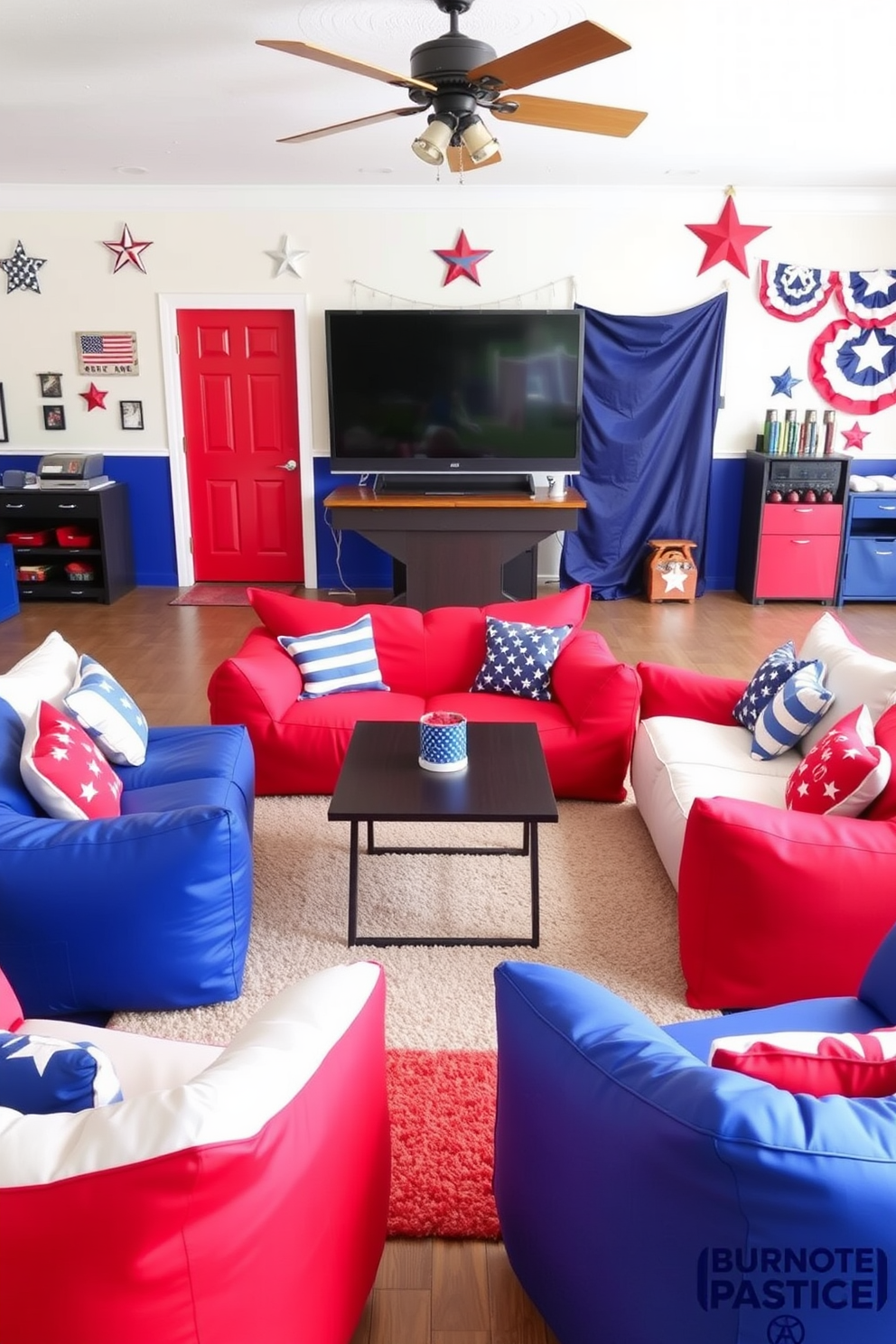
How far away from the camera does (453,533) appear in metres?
5.99

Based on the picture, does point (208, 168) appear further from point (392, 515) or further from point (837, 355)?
point (837, 355)

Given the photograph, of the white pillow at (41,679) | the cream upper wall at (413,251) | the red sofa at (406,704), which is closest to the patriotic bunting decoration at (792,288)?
the cream upper wall at (413,251)

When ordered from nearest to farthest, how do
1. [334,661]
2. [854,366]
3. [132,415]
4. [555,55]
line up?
[555,55] → [334,661] → [854,366] → [132,415]

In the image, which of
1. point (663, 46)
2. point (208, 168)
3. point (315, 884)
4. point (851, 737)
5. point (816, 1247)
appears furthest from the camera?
point (208, 168)

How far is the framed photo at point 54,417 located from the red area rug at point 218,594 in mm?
1370

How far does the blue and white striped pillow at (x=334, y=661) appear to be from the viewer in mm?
3795

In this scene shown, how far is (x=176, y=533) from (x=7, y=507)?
1.07 meters

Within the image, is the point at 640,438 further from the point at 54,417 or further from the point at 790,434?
the point at 54,417

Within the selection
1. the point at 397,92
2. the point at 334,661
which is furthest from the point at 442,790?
the point at 397,92

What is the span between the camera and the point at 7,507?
656cm

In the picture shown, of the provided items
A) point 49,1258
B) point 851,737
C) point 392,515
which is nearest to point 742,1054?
point 49,1258

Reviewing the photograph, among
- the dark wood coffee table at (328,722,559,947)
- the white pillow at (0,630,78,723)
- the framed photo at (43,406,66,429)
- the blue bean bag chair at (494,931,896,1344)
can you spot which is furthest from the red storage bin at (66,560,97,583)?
the blue bean bag chair at (494,931,896,1344)

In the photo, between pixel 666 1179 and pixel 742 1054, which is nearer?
pixel 666 1179

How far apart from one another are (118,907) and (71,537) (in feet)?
15.8
